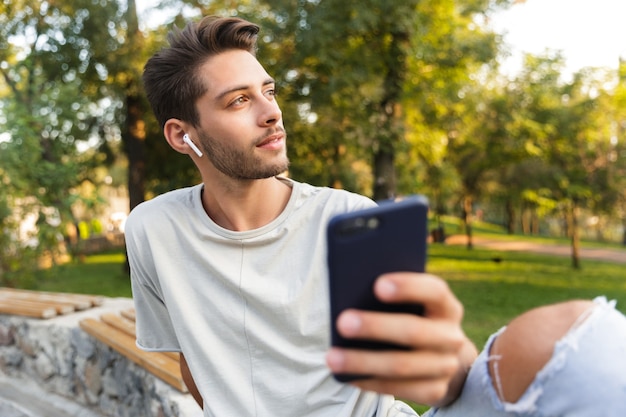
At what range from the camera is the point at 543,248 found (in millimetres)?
21438

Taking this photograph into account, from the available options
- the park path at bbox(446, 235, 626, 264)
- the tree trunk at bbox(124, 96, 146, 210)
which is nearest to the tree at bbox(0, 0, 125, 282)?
the tree trunk at bbox(124, 96, 146, 210)

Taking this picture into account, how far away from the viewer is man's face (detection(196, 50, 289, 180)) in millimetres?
1749

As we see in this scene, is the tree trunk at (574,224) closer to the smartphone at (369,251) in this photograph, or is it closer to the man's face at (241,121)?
the man's face at (241,121)

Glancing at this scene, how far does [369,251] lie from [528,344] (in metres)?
0.34

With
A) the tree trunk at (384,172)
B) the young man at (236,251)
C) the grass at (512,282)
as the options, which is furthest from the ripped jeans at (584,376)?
the tree trunk at (384,172)

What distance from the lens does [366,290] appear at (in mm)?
759

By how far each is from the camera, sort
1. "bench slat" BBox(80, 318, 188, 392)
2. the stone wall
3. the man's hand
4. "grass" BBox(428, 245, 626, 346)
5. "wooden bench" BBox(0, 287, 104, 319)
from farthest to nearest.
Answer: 1. "grass" BBox(428, 245, 626, 346)
2. "wooden bench" BBox(0, 287, 104, 319)
3. the stone wall
4. "bench slat" BBox(80, 318, 188, 392)
5. the man's hand

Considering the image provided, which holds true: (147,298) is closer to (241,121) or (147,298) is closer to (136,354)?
(241,121)

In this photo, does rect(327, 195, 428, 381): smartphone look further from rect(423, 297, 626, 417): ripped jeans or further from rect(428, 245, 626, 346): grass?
rect(428, 245, 626, 346): grass

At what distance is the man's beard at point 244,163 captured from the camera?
175 cm

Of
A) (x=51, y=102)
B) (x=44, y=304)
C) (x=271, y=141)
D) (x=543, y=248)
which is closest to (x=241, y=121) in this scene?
(x=271, y=141)

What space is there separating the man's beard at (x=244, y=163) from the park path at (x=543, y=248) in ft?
60.6

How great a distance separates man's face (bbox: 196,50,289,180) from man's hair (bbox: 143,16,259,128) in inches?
Result: 1.8

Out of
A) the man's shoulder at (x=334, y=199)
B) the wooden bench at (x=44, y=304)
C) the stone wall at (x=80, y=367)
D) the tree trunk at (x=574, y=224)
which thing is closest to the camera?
the man's shoulder at (x=334, y=199)
